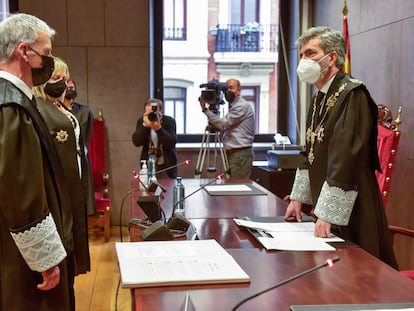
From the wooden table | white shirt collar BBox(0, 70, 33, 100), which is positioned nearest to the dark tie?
the wooden table

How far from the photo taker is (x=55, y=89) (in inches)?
92.8

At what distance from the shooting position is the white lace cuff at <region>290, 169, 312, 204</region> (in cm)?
216

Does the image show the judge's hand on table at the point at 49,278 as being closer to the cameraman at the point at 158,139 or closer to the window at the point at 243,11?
the cameraman at the point at 158,139

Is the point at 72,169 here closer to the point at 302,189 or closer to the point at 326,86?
the point at 302,189

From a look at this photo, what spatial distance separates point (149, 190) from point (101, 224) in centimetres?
221

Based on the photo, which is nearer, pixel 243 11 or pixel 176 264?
pixel 176 264

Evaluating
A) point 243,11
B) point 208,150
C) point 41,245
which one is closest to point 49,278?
point 41,245

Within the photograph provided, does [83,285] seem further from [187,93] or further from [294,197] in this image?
[187,93]

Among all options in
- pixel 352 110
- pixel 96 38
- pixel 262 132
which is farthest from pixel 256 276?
pixel 262 132

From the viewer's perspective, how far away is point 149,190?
279 cm

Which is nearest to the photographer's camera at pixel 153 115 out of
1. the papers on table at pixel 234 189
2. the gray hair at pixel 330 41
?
the papers on table at pixel 234 189

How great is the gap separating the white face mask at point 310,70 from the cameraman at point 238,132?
8.24ft

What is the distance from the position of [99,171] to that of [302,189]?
3.01 metres

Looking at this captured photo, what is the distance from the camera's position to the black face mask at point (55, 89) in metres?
2.35
